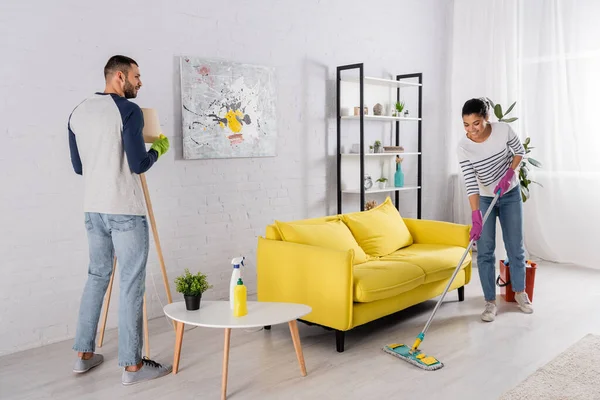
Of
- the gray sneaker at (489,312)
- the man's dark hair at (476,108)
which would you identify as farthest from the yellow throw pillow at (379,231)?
the man's dark hair at (476,108)

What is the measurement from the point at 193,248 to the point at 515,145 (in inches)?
88.7

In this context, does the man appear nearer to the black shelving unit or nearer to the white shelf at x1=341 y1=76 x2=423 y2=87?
the black shelving unit

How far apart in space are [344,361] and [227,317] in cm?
74

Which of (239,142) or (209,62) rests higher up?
(209,62)

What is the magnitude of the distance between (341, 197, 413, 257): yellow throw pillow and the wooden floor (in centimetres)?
47

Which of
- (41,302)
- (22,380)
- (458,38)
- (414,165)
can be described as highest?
(458,38)

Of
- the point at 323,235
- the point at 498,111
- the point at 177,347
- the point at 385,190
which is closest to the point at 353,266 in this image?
the point at 323,235

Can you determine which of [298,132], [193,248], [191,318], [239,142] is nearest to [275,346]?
[191,318]

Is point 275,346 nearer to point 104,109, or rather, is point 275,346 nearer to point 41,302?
point 41,302

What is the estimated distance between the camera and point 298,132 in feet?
15.3

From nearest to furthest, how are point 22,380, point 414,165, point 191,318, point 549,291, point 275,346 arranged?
point 191,318 → point 22,380 → point 275,346 → point 549,291 → point 414,165

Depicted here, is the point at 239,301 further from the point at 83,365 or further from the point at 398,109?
the point at 398,109

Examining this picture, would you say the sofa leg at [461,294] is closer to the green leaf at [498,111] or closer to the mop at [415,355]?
the mop at [415,355]

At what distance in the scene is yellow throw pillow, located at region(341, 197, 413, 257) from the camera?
3951mm
